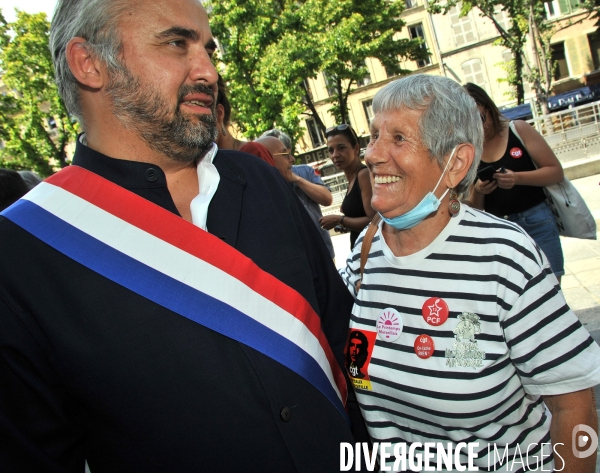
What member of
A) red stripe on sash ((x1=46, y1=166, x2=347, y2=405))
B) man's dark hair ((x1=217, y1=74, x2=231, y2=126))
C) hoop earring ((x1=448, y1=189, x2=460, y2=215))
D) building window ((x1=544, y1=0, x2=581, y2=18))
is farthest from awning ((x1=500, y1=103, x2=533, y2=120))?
red stripe on sash ((x1=46, y1=166, x2=347, y2=405))

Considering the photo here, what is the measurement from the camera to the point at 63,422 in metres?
1.27

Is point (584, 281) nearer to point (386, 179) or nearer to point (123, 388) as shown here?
point (386, 179)

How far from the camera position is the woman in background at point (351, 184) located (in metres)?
4.04

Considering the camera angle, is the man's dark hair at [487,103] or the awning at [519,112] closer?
the man's dark hair at [487,103]

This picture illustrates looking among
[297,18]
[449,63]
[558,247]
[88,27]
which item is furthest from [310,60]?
[88,27]

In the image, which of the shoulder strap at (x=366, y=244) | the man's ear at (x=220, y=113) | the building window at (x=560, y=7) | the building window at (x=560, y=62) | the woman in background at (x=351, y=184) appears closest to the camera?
the shoulder strap at (x=366, y=244)

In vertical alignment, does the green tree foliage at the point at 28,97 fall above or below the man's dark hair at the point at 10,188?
above

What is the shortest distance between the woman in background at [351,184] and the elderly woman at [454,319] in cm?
212

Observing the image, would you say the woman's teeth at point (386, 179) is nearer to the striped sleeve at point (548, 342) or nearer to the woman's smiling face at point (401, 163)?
the woman's smiling face at point (401, 163)

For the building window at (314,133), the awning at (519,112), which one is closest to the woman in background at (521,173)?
the awning at (519,112)

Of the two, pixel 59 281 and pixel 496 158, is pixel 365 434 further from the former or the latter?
pixel 496 158

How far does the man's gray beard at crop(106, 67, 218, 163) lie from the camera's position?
1.49 meters

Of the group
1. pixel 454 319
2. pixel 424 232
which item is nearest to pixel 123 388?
pixel 454 319

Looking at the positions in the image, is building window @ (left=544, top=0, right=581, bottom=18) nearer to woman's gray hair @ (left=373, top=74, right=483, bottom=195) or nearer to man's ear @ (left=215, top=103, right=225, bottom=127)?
man's ear @ (left=215, top=103, right=225, bottom=127)
